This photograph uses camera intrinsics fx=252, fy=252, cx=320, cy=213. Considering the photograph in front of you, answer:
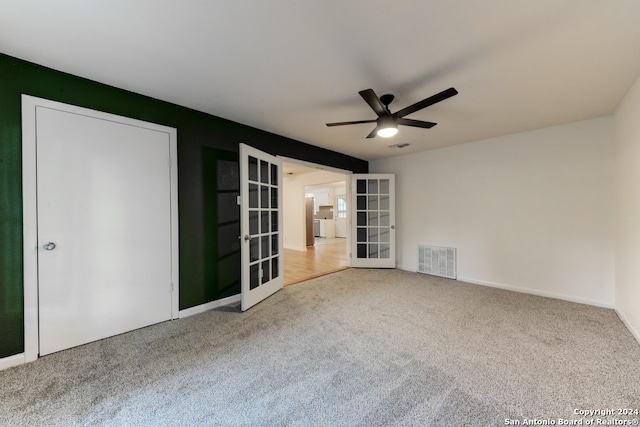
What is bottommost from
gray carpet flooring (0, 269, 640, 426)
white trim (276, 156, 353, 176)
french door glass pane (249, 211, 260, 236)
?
gray carpet flooring (0, 269, 640, 426)

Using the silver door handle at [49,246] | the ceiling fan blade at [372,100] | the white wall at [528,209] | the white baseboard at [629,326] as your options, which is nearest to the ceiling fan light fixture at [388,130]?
the ceiling fan blade at [372,100]

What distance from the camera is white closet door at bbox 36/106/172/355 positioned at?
2.07m

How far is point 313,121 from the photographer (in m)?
3.23

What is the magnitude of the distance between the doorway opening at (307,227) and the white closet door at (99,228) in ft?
6.23

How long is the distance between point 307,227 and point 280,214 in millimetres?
4273

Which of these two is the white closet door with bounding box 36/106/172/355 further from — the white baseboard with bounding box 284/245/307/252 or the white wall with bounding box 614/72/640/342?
the white baseboard with bounding box 284/245/307/252

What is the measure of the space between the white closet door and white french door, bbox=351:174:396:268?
348cm

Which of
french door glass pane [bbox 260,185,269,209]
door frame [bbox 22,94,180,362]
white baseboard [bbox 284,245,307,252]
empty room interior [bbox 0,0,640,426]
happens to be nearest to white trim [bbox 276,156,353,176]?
→ empty room interior [bbox 0,0,640,426]

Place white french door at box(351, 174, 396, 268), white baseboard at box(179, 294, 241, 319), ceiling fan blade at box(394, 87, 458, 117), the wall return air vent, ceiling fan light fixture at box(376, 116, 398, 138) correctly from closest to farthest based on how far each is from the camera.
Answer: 1. ceiling fan blade at box(394, 87, 458, 117)
2. ceiling fan light fixture at box(376, 116, 398, 138)
3. white baseboard at box(179, 294, 241, 319)
4. the wall return air vent
5. white french door at box(351, 174, 396, 268)

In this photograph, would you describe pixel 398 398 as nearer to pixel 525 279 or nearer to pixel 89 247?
pixel 89 247

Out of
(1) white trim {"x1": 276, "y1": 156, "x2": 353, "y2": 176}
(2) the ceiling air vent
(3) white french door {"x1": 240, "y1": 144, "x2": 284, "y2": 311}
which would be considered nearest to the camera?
(3) white french door {"x1": 240, "y1": 144, "x2": 284, "y2": 311}

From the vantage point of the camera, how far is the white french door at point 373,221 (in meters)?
5.12

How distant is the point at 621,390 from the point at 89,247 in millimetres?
4135

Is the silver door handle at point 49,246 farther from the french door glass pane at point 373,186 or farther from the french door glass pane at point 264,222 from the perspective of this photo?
the french door glass pane at point 373,186
